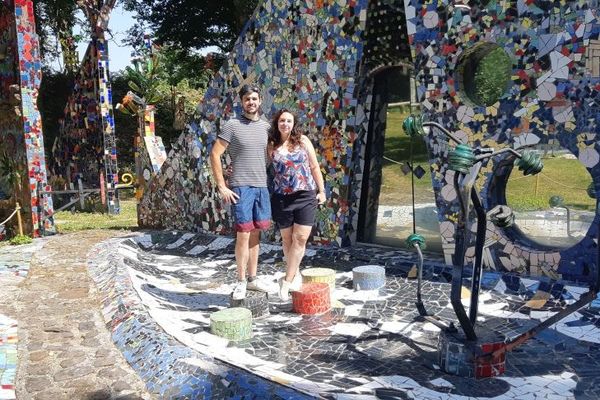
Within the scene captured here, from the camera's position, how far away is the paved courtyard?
3.09 m

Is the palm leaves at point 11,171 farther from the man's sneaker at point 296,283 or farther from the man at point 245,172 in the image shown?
the man's sneaker at point 296,283

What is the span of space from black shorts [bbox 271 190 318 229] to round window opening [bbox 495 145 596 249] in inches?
63.0

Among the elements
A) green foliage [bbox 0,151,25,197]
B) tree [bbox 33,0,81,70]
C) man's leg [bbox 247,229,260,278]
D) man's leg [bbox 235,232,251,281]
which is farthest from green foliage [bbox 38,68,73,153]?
man's leg [bbox 235,232,251,281]

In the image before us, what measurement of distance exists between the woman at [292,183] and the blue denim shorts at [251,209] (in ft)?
0.42

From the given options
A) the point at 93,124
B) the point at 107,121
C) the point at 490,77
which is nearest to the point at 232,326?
the point at 490,77

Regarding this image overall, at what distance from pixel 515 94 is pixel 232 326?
2.81 metres

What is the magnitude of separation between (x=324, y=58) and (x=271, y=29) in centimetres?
90

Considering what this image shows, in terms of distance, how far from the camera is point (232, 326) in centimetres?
385

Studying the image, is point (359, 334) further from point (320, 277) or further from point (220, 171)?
point (220, 171)

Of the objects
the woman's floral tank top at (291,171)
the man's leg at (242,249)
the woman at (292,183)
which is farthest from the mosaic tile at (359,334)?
the woman's floral tank top at (291,171)

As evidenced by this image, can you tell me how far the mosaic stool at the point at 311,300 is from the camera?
4.36 m

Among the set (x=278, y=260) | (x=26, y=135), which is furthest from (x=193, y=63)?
(x=278, y=260)

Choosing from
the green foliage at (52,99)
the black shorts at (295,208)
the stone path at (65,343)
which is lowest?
the stone path at (65,343)

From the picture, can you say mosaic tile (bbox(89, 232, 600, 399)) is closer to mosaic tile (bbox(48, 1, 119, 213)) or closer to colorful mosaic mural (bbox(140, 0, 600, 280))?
colorful mosaic mural (bbox(140, 0, 600, 280))
